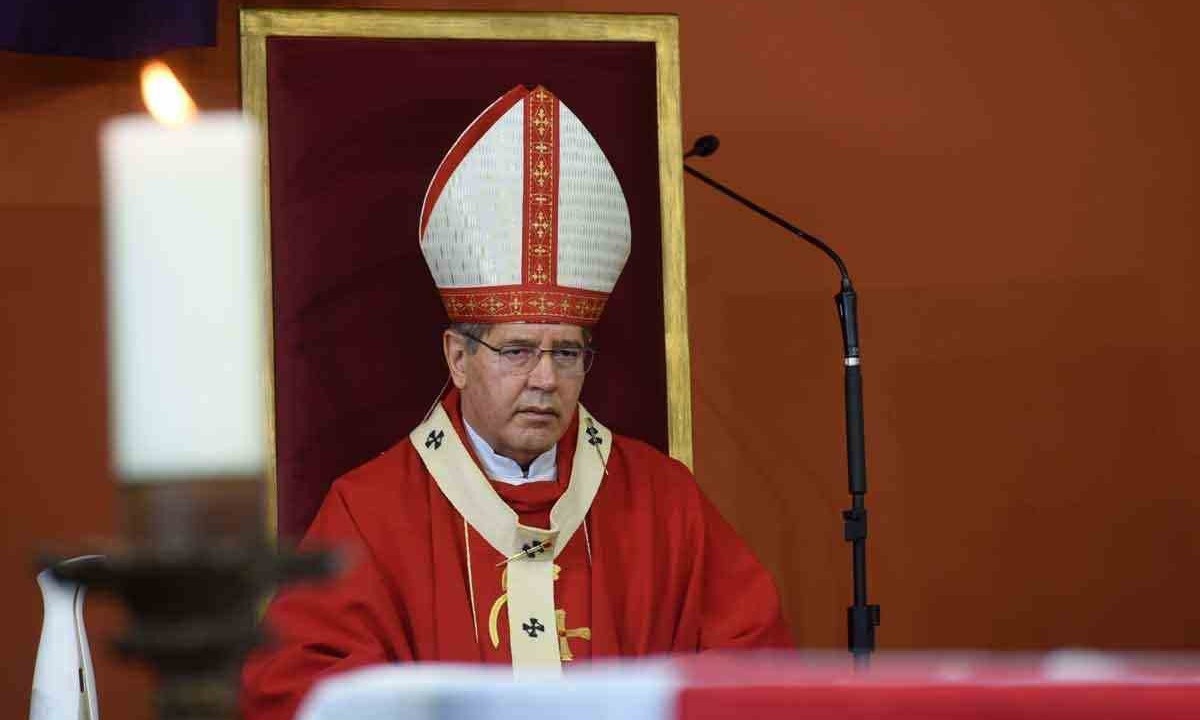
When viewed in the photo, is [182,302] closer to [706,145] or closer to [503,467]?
[503,467]

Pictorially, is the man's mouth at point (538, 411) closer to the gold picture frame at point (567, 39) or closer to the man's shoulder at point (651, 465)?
the man's shoulder at point (651, 465)

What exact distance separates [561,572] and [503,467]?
0.69 ft

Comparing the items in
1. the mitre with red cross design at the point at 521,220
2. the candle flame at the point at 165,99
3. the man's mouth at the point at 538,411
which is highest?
the mitre with red cross design at the point at 521,220

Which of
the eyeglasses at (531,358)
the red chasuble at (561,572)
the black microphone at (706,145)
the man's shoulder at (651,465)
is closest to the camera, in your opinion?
the red chasuble at (561,572)

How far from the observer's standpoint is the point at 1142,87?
3.86 meters

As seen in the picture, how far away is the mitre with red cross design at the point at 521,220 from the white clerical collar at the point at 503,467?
21cm

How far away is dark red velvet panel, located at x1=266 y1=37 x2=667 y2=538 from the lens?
3.00 m

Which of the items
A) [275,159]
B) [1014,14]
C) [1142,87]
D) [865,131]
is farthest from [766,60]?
[275,159]

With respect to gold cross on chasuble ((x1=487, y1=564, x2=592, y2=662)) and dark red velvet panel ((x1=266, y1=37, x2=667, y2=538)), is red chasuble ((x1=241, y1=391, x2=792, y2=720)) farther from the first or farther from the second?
dark red velvet panel ((x1=266, y1=37, x2=667, y2=538))

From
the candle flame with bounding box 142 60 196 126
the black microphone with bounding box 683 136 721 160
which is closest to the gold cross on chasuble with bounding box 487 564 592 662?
the black microphone with bounding box 683 136 721 160

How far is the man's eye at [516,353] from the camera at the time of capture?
9.22 feet

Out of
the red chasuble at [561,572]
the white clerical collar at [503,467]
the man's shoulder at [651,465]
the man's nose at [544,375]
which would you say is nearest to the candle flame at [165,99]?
the red chasuble at [561,572]

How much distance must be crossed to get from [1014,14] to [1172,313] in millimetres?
784

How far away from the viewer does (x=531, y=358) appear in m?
2.81
